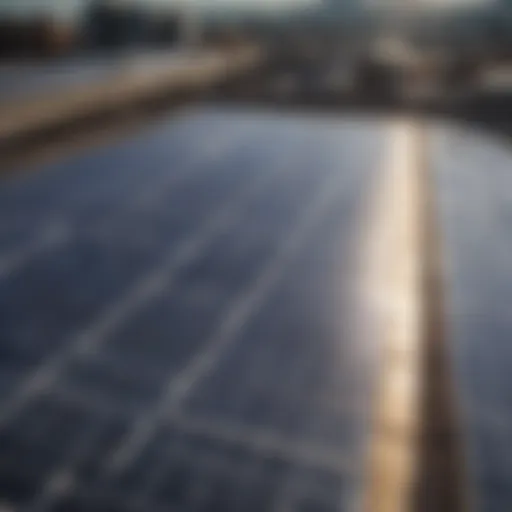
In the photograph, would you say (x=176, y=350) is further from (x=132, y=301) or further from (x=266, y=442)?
(x=266, y=442)

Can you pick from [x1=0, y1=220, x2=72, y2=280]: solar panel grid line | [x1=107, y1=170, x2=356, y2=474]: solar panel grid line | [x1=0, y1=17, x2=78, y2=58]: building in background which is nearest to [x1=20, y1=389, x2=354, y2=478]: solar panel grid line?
[x1=107, y1=170, x2=356, y2=474]: solar panel grid line

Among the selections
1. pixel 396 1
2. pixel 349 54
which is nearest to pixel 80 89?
pixel 349 54

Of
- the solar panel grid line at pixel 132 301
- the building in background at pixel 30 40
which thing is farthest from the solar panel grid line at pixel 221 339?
the building in background at pixel 30 40

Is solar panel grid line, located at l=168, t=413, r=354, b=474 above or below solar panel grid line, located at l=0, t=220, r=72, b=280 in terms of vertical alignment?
below

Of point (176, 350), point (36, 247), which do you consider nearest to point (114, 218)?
point (36, 247)

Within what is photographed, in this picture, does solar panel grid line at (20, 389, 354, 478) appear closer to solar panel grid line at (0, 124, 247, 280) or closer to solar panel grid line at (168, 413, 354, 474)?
solar panel grid line at (168, 413, 354, 474)

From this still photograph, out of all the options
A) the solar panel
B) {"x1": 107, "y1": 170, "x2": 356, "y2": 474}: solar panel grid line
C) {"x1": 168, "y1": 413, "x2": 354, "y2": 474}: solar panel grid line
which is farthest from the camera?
{"x1": 107, "y1": 170, "x2": 356, "y2": 474}: solar panel grid line

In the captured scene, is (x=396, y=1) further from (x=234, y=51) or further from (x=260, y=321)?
(x=260, y=321)
